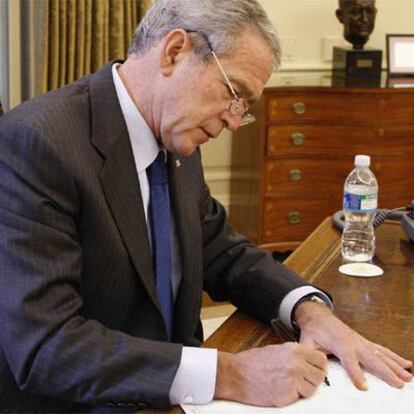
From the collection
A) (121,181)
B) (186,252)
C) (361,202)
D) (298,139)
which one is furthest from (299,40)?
(121,181)

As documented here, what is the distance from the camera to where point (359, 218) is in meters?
2.05

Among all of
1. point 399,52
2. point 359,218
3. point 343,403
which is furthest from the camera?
point 399,52

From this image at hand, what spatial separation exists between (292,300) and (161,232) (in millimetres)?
306

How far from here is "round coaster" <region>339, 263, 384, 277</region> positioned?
177 centimetres

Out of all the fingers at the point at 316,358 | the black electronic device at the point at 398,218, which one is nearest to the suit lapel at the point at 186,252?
the fingers at the point at 316,358

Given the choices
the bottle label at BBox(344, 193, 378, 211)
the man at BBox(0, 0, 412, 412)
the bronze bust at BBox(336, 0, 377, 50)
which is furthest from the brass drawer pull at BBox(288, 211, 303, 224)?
the man at BBox(0, 0, 412, 412)

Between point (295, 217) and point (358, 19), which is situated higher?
point (358, 19)

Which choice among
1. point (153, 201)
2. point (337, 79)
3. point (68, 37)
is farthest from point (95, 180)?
point (337, 79)

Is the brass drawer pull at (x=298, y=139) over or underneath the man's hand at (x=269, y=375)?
underneath

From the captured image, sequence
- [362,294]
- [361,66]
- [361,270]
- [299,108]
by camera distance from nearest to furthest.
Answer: [362,294], [361,270], [299,108], [361,66]

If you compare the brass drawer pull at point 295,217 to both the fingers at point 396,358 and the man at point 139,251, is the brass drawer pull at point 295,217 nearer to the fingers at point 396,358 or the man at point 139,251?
the man at point 139,251

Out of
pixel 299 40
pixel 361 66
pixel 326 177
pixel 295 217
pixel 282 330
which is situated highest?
pixel 299 40

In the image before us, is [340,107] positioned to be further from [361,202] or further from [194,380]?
[194,380]

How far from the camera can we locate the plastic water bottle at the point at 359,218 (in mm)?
1917
